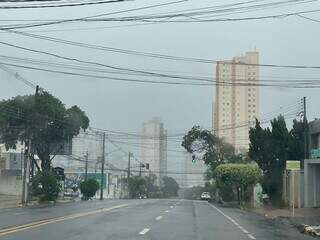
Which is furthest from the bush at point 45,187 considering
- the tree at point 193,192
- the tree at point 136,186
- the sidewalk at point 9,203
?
the tree at point 193,192

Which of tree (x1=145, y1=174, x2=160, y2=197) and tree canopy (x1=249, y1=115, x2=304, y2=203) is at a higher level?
tree canopy (x1=249, y1=115, x2=304, y2=203)

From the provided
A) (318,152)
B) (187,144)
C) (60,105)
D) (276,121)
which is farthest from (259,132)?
(187,144)

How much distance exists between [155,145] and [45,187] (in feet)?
125

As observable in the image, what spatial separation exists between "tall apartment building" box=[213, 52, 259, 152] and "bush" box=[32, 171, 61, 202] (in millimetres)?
16043

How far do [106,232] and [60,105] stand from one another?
52.8 m

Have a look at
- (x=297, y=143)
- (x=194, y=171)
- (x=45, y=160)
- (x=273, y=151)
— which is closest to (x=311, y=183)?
(x=297, y=143)

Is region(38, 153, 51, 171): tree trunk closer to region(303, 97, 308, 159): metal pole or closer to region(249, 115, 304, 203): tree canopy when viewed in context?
region(249, 115, 304, 203): tree canopy

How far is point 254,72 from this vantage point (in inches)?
1436

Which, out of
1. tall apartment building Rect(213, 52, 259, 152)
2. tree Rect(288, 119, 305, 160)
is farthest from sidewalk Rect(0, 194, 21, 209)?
tree Rect(288, 119, 305, 160)

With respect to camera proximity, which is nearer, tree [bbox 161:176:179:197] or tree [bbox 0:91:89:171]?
tree [bbox 0:91:89:171]

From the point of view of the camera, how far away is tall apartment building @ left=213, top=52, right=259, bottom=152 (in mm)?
35500

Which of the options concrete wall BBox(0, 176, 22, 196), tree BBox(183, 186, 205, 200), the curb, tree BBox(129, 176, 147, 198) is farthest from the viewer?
tree BBox(183, 186, 205, 200)

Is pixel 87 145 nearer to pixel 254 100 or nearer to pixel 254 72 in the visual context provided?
pixel 254 100

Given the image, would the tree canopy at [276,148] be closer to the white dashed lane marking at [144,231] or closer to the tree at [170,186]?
the white dashed lane marking at [144,231]
